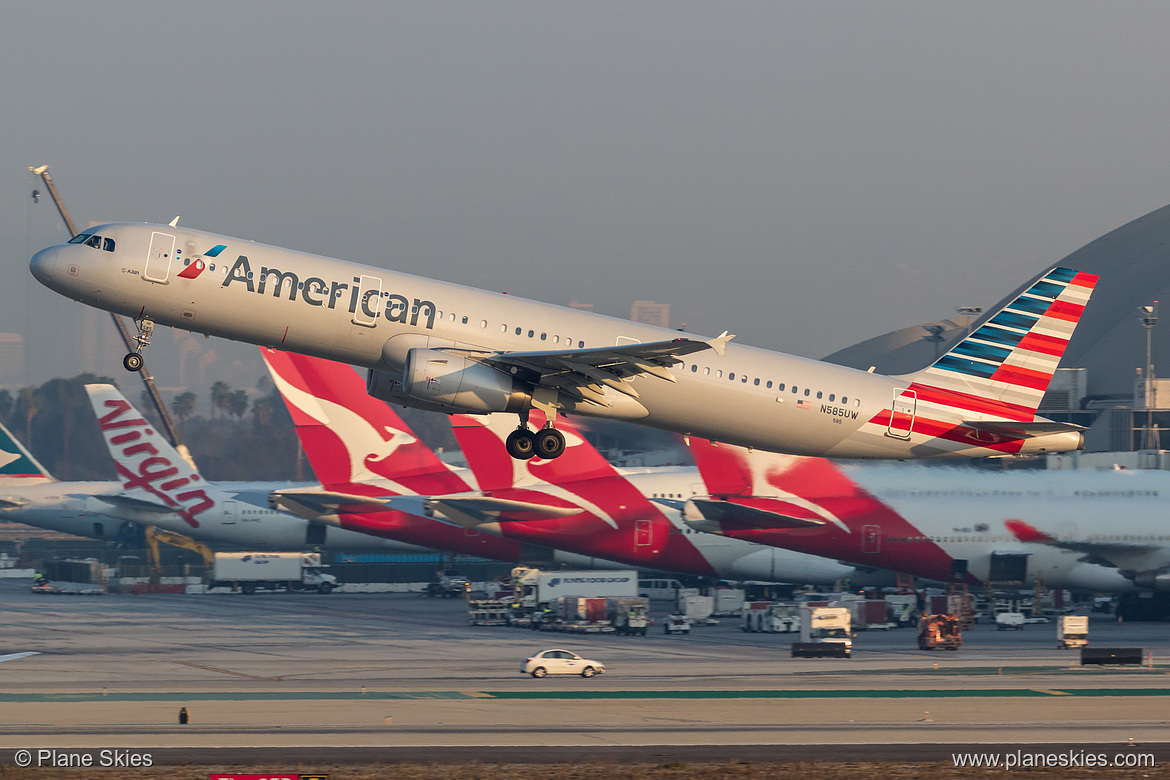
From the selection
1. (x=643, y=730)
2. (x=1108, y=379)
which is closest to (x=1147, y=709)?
(x=643, y=730)

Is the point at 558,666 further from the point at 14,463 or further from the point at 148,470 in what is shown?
the point at 14,463

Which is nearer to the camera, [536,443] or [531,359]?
[531,359]

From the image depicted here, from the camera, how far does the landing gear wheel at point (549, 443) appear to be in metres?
38.0

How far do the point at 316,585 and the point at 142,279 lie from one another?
5760 centimetres

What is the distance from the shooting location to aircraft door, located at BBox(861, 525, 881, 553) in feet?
213

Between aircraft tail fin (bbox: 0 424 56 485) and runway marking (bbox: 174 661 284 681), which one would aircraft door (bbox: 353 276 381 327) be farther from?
aircraft tail fin (bbox: 0 424 56 485)

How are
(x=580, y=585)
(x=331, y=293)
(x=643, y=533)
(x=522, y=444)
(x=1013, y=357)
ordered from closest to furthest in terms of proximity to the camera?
(x=331, y=293), (x=522, y=444), (x=1013, y=357), (x=580, y=585), (x=643, y=533)

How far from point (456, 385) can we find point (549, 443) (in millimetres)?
3954

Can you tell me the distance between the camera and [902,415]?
134ft

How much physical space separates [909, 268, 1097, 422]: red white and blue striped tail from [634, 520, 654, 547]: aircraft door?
2811 cm

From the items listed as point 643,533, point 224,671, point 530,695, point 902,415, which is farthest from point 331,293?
point 643,533

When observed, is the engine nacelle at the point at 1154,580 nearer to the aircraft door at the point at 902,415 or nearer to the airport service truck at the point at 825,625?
the airport service truck at the point at 825,625

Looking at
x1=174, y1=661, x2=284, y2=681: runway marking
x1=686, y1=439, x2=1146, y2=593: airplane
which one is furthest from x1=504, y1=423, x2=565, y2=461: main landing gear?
x1=686, y1=439, x2=1146, y2=593: airplane

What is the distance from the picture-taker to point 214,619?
68062mm
